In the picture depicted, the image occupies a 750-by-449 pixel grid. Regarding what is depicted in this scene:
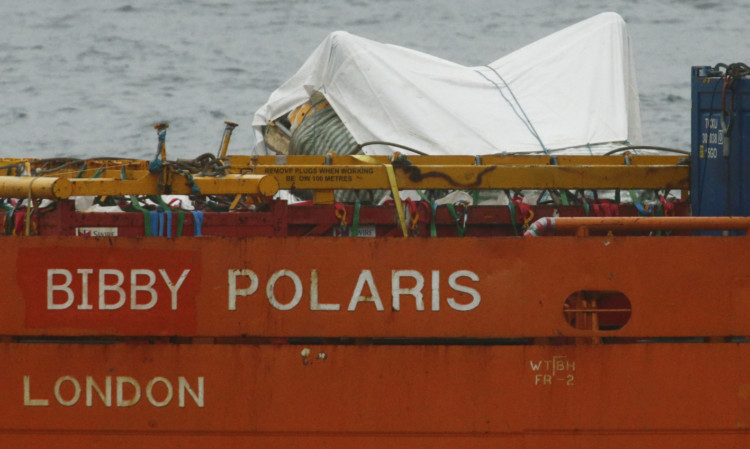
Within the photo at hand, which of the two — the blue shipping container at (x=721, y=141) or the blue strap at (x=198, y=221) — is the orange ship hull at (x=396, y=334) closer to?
the blue strap at (x=198, y=221)

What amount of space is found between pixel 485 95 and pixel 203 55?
19.0 m

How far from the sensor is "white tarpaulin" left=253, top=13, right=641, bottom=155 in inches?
290

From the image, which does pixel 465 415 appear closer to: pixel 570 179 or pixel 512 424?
pixel 512 424

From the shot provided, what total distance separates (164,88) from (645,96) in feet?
34.8

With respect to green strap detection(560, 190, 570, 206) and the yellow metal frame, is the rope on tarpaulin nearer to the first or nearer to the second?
green strap detection(560, 190, 570, 206)

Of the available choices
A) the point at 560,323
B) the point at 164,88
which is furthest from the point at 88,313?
the point at 164,88

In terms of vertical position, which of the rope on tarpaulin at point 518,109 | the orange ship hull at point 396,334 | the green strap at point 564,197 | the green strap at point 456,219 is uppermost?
the rope on tarpaulin at point 518,109

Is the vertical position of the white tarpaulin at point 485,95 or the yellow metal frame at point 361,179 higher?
the white tarpaulin at point 485,95

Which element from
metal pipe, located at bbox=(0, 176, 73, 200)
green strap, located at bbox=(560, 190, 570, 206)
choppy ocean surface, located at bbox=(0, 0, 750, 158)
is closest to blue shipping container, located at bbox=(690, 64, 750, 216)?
green strap, located at bbox=(560, 190, 570, 206)

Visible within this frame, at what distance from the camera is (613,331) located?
4.44 meters

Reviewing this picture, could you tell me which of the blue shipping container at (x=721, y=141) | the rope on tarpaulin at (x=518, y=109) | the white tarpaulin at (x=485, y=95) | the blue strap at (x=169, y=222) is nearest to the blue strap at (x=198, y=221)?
the blue strap at (x=169, y=222)

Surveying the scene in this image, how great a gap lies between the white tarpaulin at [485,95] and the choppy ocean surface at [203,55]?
12.4 meters

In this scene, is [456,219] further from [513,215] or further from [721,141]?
[721,141]

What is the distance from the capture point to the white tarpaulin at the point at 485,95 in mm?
7363
